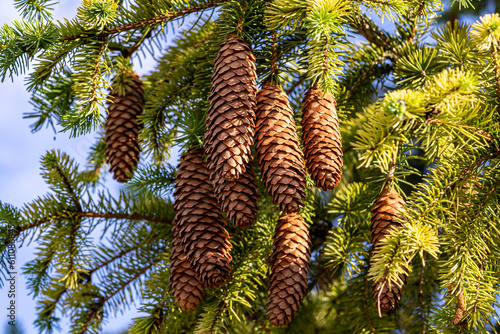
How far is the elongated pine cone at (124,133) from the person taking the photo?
998 millimetres

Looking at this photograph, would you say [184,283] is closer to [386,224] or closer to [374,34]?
[386,224]

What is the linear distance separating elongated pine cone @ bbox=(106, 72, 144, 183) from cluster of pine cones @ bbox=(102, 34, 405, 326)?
7.1 inches

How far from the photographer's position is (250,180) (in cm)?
79

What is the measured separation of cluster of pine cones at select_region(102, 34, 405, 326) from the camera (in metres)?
0.75

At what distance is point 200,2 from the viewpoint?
894 mm

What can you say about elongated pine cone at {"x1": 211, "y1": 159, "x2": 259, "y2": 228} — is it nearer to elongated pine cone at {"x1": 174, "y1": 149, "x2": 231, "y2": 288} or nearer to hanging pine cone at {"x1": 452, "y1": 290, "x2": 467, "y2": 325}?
elongated pine cone at {"x1": 174, "y1": 149, "x2": 231, "y2": 288}

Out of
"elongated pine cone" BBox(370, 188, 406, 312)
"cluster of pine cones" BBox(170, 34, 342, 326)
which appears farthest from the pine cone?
"elongated pine cone" BBox(370, 188, 406, 312)

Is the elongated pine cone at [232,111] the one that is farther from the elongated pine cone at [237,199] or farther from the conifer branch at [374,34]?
the conifer branch at [374,34]

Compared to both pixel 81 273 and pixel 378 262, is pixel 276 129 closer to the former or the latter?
pixel 378 262

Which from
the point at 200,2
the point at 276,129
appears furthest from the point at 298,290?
the point at 200,2

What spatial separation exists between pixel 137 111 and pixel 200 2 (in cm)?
28

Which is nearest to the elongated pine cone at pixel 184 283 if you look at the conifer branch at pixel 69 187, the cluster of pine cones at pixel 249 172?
the cluster of pine cones at pixel 249 172

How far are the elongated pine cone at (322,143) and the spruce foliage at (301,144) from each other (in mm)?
49

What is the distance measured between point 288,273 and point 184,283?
0.19 metres
